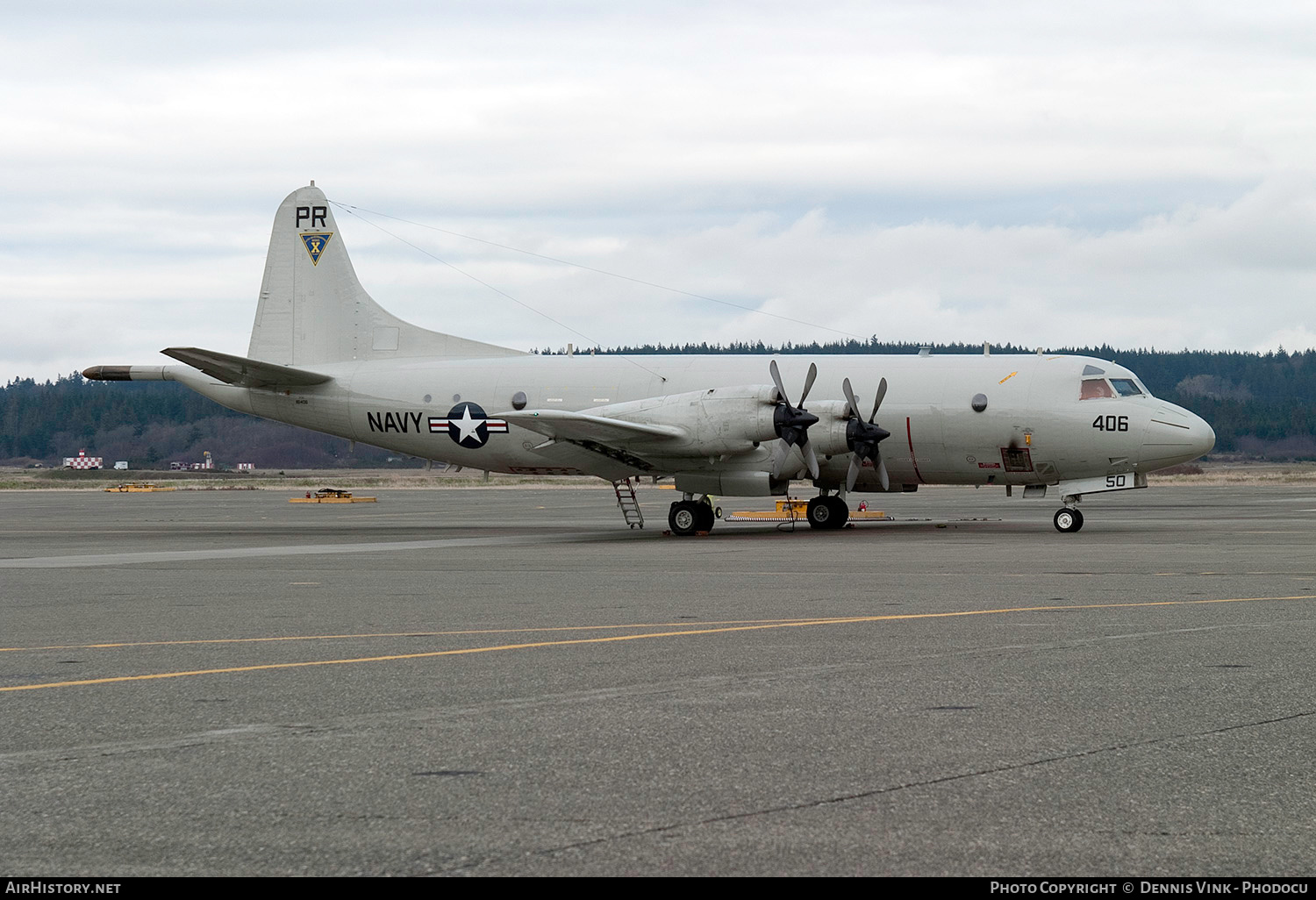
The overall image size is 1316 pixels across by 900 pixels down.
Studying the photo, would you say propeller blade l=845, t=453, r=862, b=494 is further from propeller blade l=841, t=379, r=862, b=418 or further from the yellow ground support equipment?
the yellow ground support equipment

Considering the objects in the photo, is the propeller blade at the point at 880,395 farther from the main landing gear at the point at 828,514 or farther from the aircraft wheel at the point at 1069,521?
the aircraft wheel at the point at 1069,521

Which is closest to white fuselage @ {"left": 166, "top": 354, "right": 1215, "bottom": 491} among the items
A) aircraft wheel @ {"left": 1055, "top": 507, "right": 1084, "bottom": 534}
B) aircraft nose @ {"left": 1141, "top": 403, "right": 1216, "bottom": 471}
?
aircraft nose @ {"left": 1141, "top": 403, "right": 1216, "bottom": 471}

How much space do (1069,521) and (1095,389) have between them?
3.39 m

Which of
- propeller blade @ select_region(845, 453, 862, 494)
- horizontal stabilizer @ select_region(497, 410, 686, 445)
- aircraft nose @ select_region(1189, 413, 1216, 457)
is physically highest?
horizontal stabilizer @ select_region(497, 410, 686, 445)

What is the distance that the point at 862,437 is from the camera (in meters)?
30.1

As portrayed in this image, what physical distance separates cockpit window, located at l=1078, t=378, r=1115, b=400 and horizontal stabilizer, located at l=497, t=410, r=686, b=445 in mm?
9805

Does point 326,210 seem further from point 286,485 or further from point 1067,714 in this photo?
point 286,485

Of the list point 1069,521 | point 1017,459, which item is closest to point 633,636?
point 1069,521

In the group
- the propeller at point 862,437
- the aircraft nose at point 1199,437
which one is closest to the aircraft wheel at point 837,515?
the propeller at point 862,437

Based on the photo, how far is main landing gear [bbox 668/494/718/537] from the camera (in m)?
30.8

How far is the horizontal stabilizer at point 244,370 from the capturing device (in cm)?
3197

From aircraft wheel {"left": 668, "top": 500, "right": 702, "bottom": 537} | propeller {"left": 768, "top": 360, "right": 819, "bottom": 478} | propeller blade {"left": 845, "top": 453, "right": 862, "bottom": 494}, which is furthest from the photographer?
aircraft wheel {"left": 668, "top": 500, "right": 702, "bottom": 537}

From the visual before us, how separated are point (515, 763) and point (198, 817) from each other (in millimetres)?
1711

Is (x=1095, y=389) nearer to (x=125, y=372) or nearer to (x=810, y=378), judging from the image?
(x=810, y=378)
